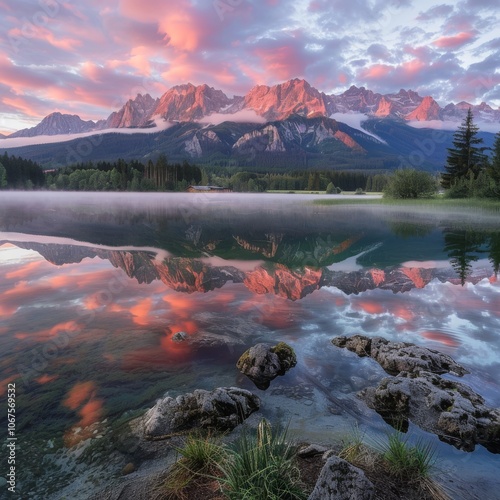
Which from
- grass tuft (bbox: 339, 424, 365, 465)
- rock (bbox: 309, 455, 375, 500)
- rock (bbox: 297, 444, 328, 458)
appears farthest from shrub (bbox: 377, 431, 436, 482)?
rock (bbox: 297, 444, 328, 458)

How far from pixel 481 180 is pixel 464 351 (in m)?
84.9

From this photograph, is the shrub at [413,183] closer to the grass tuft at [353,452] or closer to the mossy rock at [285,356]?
the mossy rock at [285,356]

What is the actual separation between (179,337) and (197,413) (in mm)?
5639

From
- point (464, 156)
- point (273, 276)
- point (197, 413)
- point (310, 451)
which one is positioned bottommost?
point (273, 276)

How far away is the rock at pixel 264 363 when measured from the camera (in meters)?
11.9

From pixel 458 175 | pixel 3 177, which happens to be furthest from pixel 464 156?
pixel 3 177

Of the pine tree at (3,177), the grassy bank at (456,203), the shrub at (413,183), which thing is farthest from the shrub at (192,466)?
the pine tree at (3,177)

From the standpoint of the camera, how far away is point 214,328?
16.2 m

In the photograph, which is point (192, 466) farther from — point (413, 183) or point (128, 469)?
point (413, 183)

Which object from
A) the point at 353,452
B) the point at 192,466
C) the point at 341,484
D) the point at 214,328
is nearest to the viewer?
the point at 341,484

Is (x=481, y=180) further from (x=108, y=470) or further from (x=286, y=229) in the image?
(x=108, y=470)

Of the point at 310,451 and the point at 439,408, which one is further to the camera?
the point at 439,408

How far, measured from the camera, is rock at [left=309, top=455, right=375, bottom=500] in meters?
5.69

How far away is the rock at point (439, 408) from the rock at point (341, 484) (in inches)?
164
